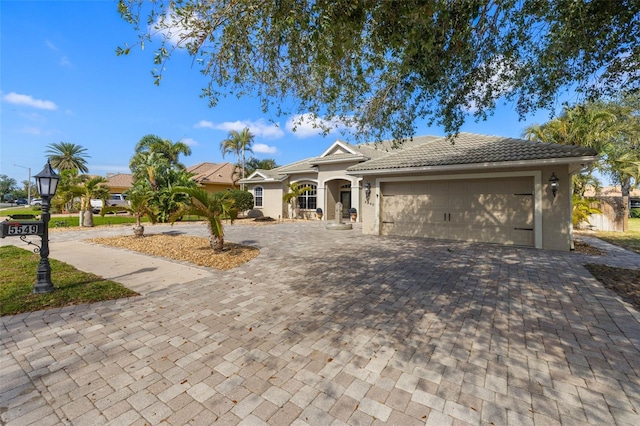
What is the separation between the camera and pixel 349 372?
285 centimetres

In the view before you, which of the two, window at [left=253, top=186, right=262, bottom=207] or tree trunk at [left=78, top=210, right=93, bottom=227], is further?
window at [left=253, top=186, right=262, bottom=207]

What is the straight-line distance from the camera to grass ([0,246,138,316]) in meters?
4.43

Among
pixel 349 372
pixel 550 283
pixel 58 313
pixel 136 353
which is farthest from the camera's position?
pixel 550 283

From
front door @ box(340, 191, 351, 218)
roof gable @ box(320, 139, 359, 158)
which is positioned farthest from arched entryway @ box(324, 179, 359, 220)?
roof gable @ box(320, 139, 359, 158)

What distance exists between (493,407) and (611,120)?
743 inches

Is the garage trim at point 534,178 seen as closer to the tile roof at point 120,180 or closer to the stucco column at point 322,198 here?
the stucco column at point 322,198

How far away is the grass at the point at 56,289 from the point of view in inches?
174

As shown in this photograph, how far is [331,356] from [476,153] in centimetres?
1047

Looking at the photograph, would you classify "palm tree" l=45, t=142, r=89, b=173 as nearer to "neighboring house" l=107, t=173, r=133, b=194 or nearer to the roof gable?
"neighboring house" l=107, t=173, r=133, b=194

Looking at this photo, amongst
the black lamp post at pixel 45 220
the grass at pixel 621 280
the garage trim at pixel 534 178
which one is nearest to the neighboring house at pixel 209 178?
the garage trim at pixel 534 178

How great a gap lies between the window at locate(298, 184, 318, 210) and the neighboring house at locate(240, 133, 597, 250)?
9.35 m

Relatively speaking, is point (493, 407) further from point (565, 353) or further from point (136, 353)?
point (136, 353)

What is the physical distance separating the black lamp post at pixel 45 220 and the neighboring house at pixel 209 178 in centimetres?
2518

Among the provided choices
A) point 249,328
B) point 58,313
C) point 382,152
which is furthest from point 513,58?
point 382,152
